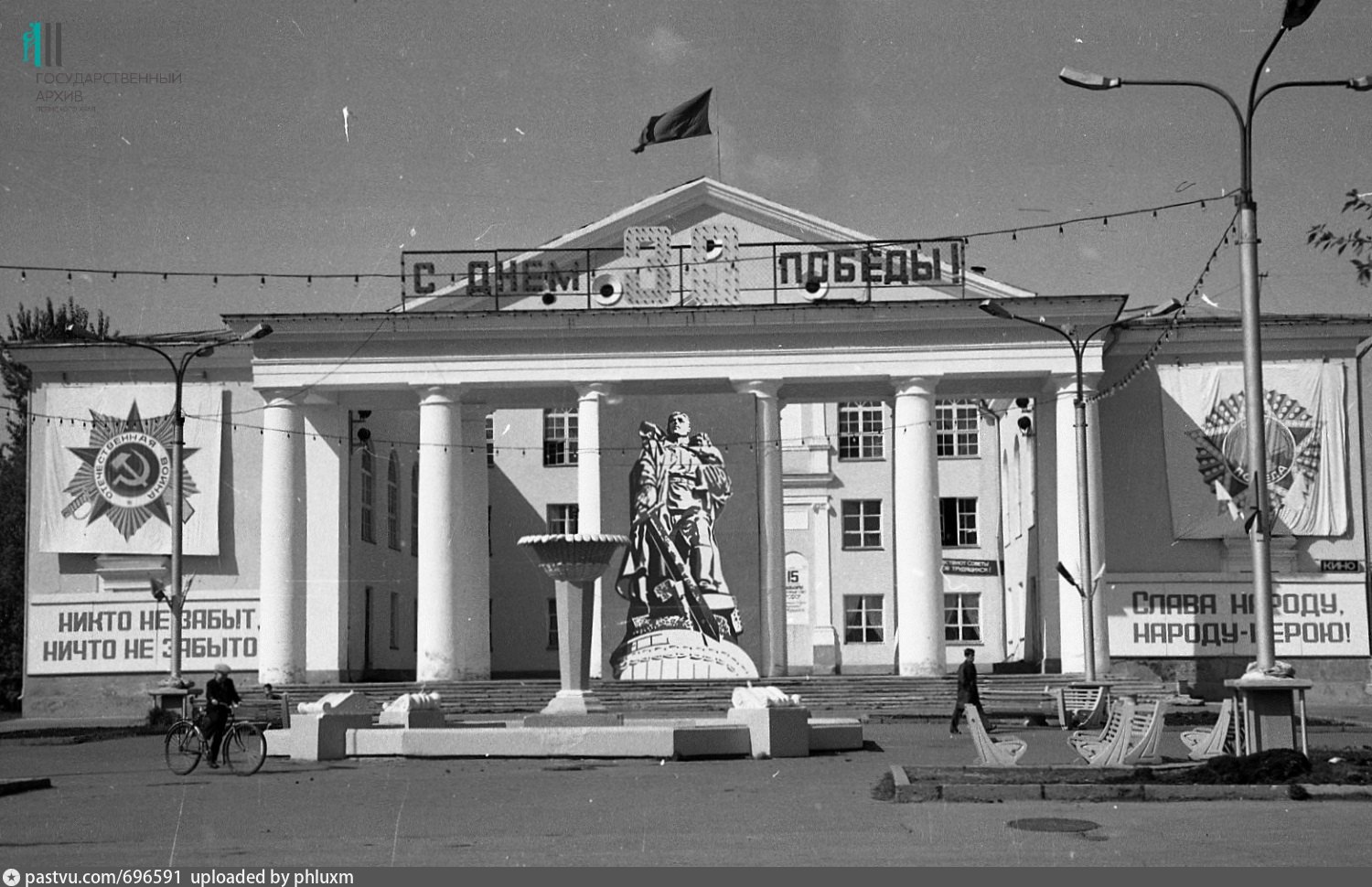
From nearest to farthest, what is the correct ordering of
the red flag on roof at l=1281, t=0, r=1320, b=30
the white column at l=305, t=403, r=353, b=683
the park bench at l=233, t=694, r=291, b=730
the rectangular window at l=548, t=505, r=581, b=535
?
the red flag on roof at l=1281, t=0, r=1320, b=30, the park bench at l=233, t=694, r=291, b=730, the white column at l=305, t=403, r=353, b=683, the rectangular window at l=548, t=505, r=581, b=535

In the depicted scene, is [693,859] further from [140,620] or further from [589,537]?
[140,620]

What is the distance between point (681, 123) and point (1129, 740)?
27.9 m

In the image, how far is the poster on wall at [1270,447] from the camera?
4622 cm

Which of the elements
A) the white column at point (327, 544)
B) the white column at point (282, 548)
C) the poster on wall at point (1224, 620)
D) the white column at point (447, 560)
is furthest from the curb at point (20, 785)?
the poster on wall at point (1224, 620)

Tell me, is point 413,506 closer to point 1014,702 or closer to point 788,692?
point 788,692

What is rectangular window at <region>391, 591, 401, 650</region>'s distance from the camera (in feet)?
180

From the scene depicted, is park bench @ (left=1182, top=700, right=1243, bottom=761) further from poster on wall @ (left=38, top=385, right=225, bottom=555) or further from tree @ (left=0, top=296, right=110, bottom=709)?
tree @ (left=0, top=296, right=110, bottom=709)

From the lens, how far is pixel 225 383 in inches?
1937

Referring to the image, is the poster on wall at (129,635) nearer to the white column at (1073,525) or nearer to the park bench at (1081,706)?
the white column at (1073,525)

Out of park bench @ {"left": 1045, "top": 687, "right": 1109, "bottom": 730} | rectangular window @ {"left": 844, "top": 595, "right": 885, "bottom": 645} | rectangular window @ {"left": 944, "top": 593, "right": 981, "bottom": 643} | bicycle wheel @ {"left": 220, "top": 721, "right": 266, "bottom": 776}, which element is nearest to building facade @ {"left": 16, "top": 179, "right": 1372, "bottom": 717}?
park bench @ {"left": 1045, "top": 687, "right": 1109, "bottom": 730}

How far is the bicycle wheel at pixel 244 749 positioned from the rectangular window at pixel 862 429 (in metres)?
41.8

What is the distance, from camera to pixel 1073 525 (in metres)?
44.7

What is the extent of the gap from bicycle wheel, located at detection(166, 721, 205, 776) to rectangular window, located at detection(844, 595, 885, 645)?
40.2 metres

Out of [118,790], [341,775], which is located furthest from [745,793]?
[118,790]
